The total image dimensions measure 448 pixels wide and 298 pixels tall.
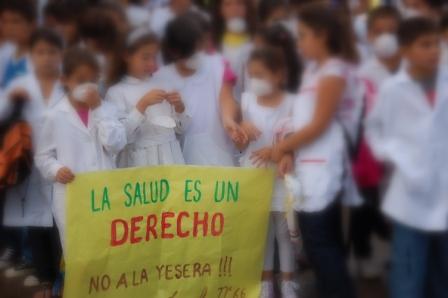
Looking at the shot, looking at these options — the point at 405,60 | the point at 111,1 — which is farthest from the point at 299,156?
the point at 111,1

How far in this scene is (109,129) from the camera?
5059 millimetres

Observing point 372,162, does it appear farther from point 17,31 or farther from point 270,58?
point 17,31

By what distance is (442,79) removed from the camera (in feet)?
15.8

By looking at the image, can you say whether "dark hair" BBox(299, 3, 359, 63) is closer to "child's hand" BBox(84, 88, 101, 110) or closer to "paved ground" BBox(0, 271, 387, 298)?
"child's hand" BBox(84, 88, 101, 110)

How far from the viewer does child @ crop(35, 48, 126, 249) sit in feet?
16.7

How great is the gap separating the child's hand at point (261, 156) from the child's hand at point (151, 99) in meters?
0.53

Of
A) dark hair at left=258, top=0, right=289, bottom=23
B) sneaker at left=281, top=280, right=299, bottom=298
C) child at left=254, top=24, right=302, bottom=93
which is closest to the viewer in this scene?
sneaker at left=281, top=280, right=299, bottom=298

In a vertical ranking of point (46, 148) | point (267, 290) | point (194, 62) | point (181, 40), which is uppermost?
point (181, 40)

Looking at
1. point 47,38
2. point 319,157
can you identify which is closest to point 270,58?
point 319,157

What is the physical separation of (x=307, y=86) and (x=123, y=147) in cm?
96

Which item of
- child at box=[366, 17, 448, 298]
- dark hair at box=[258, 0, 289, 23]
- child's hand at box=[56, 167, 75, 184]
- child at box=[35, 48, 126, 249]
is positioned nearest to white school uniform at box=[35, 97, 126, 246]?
child at box=[35, 48, 126, 249]

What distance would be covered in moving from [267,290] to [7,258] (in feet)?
5.02

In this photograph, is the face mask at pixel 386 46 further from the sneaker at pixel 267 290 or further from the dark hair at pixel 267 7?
the sneaker at pixel 267 290

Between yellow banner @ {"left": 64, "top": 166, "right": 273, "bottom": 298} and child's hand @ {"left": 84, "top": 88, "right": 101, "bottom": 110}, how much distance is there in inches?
15.3
